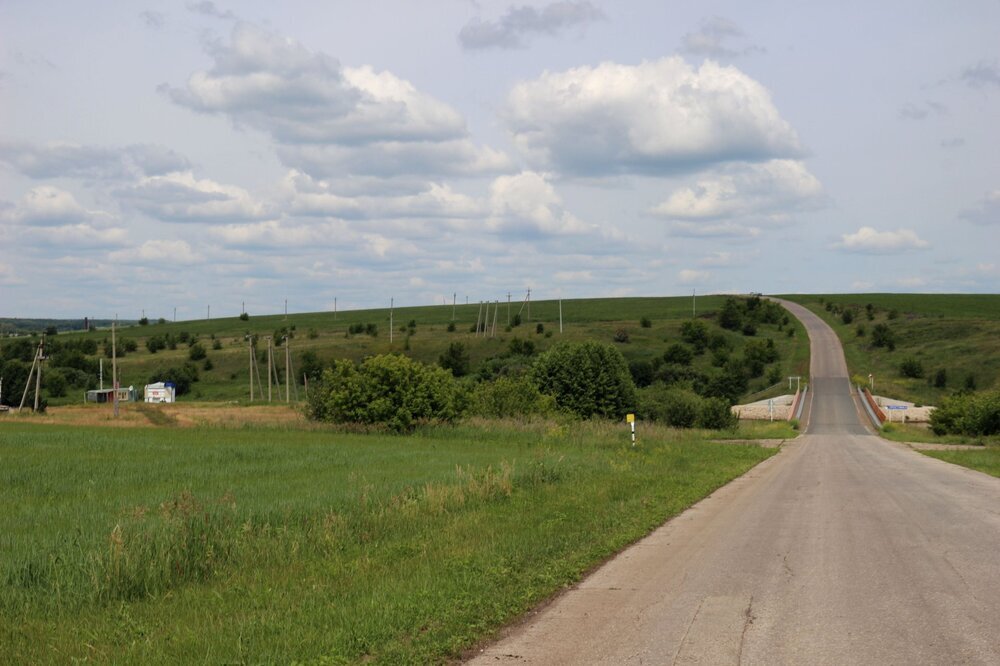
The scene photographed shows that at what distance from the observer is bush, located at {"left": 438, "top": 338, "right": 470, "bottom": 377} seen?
4257 inches

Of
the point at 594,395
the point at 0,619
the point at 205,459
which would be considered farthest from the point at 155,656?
the point at 594,395

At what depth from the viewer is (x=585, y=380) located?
7012 cm

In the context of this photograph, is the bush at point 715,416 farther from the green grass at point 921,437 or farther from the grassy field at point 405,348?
the grassy field at point 405,348

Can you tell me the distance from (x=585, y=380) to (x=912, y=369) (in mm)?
56228

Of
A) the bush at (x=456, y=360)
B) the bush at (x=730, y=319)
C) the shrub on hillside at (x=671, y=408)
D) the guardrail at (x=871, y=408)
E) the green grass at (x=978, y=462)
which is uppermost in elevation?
the bush at (x=730, y=319)

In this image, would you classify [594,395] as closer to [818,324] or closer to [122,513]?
[122,513]

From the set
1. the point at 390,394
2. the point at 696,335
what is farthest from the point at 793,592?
the point at 696,335

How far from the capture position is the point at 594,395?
70125 mm

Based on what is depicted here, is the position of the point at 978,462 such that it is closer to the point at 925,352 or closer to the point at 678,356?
the point at 678,356

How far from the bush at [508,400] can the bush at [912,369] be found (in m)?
64.4

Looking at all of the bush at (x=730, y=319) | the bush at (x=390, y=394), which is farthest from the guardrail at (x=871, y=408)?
the bush at (x=730, y=319)

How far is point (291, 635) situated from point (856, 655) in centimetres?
480

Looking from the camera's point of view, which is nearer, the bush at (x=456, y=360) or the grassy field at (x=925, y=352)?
the grassy field at (x=925, y=352)

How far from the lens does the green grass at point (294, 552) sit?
8.05 m
